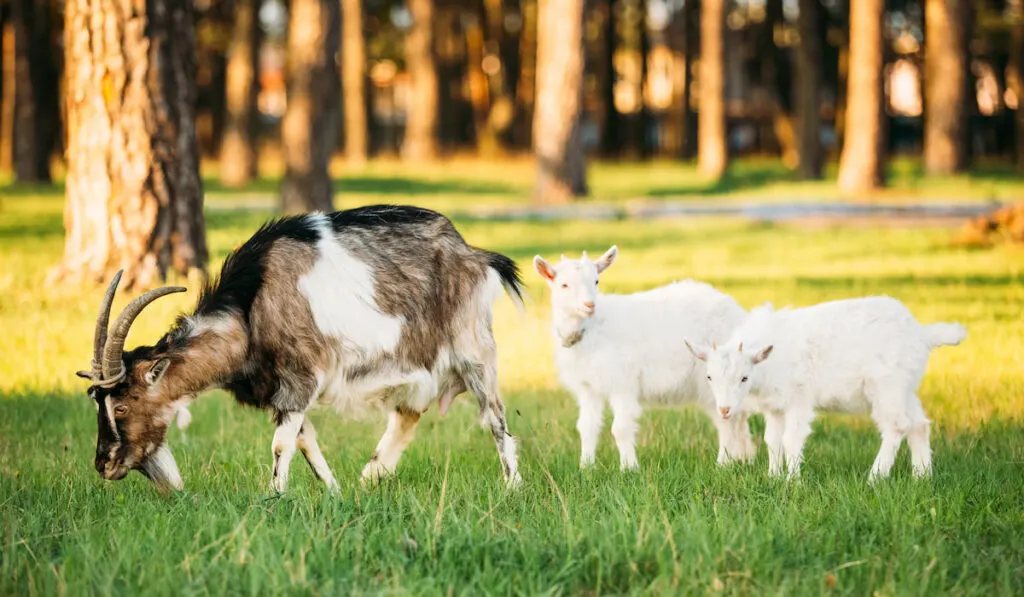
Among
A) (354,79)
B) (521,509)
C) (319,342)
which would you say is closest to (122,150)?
(319,342)

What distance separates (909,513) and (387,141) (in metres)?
62.7

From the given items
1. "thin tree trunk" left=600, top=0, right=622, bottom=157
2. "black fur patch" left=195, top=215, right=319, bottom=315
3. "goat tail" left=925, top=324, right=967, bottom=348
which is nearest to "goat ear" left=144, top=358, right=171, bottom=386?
"black fur patch" left=195, top=215, right=319, bottom=315


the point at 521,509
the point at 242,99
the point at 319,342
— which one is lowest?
the point at 521,509

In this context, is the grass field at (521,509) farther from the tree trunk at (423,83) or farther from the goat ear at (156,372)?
the tree trunk at (423,83)

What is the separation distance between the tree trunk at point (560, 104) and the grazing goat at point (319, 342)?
58.6 ft

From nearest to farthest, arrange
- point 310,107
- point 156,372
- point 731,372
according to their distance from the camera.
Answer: point 156,372, point 731,372, point 310,107

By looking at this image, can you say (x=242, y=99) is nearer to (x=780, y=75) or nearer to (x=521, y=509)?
(x=780, y=75)

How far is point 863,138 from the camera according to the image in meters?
26.8

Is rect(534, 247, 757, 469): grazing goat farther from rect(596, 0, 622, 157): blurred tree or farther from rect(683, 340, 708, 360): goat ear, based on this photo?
rect(596, 0, 622, 157): blurred tree

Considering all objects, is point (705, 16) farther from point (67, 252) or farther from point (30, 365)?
point (30, 365)

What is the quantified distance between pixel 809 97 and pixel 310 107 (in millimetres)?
16231

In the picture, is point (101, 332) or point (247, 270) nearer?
point (101, 332)

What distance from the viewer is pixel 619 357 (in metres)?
8.19

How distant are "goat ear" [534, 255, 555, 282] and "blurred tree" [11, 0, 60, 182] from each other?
84.7ft
